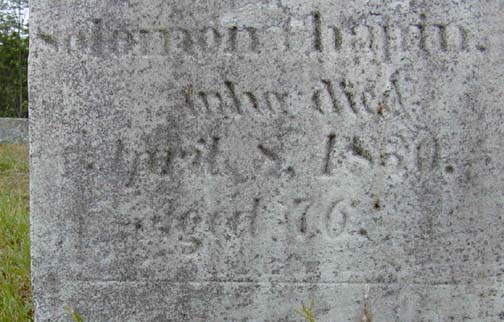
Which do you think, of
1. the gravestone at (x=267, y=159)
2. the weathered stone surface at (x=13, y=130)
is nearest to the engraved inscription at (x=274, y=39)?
the gravestone at (x=267, y=159)

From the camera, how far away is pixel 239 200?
1.87 metres

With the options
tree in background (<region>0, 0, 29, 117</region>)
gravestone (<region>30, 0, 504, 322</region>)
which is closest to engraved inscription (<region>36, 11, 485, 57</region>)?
gravestone (<region>30, 0, 504, 322</region>)

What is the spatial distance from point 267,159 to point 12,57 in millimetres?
19946

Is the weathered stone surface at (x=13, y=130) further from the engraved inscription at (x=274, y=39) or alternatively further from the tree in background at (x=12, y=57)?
the tree in background at (x=12, y=57)

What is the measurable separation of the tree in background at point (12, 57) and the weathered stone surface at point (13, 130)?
12.2m

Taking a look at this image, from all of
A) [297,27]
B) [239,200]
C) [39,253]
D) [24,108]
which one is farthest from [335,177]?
[24,108]

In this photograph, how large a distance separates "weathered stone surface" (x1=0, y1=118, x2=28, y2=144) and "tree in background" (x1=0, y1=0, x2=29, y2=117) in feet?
40.0

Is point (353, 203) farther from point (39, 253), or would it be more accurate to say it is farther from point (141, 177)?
point (39, 253)

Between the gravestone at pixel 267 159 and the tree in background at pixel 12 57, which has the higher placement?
the tree in background at pixel 12 57

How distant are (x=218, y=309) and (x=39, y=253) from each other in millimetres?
587

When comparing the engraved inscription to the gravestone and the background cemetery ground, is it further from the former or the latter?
the background cemetery ground

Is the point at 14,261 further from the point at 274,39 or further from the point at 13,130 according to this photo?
the point at 13,130

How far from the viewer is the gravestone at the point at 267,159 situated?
5.91 feet

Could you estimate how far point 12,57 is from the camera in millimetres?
19844
